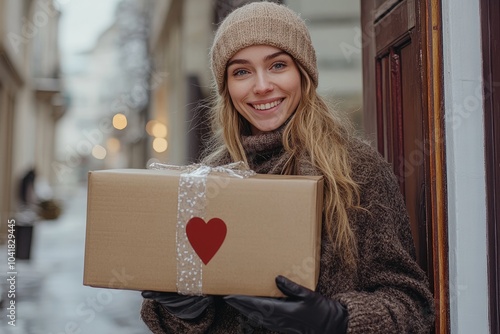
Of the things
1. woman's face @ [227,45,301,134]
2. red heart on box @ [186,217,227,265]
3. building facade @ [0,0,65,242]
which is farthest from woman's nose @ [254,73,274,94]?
building facade @ [0,0,65,242]

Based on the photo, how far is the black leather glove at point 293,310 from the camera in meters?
1.27

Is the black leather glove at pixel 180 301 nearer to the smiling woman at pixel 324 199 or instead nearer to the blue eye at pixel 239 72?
the smiling woman at pixel 324 199

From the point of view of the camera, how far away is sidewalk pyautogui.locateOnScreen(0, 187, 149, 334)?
5.02 metres

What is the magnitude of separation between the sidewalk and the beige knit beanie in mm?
3891

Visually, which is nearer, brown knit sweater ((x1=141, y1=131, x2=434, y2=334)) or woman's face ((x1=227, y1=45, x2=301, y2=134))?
brown knit sweater ((x1=141, y1=131, x2=434, y2=334))

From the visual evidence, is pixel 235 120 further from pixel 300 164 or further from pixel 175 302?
pixel 175 302

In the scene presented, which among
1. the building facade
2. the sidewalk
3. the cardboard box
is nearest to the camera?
the cardboard box

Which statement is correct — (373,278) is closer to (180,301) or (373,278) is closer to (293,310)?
(293,310)

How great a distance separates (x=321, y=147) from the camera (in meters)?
1.57

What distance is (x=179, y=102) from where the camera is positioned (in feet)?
35.1

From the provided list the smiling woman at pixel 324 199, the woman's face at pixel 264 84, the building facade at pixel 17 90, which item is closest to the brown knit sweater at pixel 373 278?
the smiling woman at pixel 324 199

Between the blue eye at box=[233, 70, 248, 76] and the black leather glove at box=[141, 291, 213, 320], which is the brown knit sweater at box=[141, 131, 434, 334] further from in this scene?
the blue eye at box=[233, 70, 248, 76]

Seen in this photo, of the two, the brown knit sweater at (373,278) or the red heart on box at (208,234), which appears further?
the brown knit sweater at (373,278)

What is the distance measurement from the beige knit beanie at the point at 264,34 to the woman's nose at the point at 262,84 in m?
0.10
